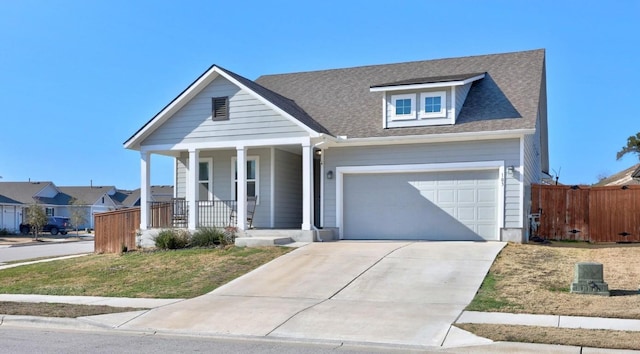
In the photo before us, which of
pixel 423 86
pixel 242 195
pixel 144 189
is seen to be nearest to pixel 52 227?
pixel 144 189

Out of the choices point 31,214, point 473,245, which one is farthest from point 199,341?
point 31,214

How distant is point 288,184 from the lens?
21734 millimetres

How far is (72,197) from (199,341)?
2406 inches

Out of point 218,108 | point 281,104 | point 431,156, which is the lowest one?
point 431,156

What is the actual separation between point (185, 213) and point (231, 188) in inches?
71.6

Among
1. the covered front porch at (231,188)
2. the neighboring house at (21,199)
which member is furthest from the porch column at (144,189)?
the neighboring house at (21,199)

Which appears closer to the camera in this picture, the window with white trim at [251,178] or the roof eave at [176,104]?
the roof eave at [176,104]

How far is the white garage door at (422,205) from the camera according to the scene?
18.3m

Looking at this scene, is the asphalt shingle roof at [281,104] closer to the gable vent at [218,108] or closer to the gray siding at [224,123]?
the gray siding at [224,123]

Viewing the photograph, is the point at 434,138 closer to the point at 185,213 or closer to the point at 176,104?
the point at 176,104

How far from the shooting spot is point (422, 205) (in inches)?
750

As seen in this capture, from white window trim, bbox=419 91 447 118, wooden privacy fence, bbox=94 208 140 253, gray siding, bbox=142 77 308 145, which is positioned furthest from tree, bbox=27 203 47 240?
white window trim, bbox=419 91 447 118

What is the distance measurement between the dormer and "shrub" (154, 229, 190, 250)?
293 inches

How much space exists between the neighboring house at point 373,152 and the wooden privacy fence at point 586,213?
1.01m
